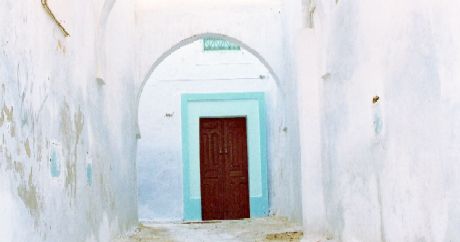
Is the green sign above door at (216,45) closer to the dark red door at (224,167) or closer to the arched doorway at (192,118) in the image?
the arched doorway at (192,118)

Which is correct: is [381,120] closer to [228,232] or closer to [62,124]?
[62,124]

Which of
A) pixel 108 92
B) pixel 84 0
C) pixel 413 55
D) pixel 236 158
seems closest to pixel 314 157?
pixel 108 92

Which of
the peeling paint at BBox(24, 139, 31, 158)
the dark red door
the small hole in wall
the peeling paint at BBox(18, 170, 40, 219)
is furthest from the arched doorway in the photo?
the peeling paint at BBox(24, 139, 31, 158)

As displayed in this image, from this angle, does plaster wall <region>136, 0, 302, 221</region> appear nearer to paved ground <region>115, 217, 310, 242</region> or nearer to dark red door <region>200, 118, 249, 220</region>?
paved ground <region>115, 217, 310, 242</region>

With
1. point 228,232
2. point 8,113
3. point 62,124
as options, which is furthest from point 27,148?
point 228,232

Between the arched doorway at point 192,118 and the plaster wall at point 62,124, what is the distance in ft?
18.7

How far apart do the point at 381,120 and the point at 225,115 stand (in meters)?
9.87

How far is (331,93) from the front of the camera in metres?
6.36

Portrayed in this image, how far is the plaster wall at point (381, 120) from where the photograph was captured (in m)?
3.13

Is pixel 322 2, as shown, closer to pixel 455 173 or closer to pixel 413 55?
pixel 413 55

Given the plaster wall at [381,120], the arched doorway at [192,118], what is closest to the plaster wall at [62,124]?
the plaster wall at [381,120]

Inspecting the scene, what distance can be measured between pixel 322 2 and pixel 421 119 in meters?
3.25

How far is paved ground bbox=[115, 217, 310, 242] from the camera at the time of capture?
7668 millimetres

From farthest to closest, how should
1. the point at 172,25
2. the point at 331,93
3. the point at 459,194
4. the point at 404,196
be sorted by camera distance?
the point at 172,25 → the point at 331,93 → the point at 404,196 → the point at 459,194
